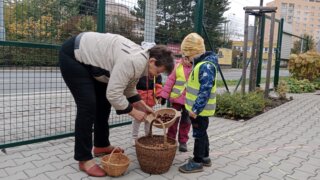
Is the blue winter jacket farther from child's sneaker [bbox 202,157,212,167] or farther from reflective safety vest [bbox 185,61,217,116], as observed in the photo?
child's sneaker [bbox 202,157,212,167]

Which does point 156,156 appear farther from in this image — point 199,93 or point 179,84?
point 179,84

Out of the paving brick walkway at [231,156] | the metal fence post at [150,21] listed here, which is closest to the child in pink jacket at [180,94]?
the paving brick walkway at [231,156]

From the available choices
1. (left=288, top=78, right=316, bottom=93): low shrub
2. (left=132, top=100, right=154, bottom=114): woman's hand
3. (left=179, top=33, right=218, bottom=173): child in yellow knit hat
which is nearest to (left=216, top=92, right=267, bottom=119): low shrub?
(left=179, top=33, right=218, bottom=173): child in yellow knit hat

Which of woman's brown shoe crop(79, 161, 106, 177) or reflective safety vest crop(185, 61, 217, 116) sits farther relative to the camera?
reflective safety vest crop(185, 61, 217, 116)

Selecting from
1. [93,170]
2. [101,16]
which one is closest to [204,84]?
[93,170]

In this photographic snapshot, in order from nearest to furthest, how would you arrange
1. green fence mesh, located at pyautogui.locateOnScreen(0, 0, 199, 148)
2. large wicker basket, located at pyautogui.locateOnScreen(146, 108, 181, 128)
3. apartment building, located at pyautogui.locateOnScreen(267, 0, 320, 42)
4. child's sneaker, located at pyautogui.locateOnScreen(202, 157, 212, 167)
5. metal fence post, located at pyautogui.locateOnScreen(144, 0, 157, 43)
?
large wicker basket, located at pyautogui.locateOnScreen(146, 108, 181, 128) < child's sneaker, located at pyautogui.locateOnScreen(202, 157, 212, 167) < green fence mesh, located at pyautogui.locateOnScreen(0, 0, 199, 148) < metal fence post, located at pyautogui.locateOnScreen(144, 0, 157, 43) < apartment building, located at pyautogui.locateOnScreen(267, 0, 320, 42)

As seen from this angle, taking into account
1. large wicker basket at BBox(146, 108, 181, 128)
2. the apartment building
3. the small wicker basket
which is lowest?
the small wicker basket

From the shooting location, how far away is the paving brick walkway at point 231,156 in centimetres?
355

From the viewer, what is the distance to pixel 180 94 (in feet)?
14.3

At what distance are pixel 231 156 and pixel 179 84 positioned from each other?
3.76ft

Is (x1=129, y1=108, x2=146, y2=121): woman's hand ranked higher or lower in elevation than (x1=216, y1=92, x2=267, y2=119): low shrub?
higher

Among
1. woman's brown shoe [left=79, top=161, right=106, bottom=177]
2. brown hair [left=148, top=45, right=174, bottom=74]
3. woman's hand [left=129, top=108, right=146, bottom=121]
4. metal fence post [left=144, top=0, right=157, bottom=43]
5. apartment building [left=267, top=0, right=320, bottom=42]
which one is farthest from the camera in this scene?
apartment building [left=267, top=0, right=320, bottom=42]

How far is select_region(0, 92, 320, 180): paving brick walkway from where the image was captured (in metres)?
3.55

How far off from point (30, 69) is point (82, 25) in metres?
0.97
